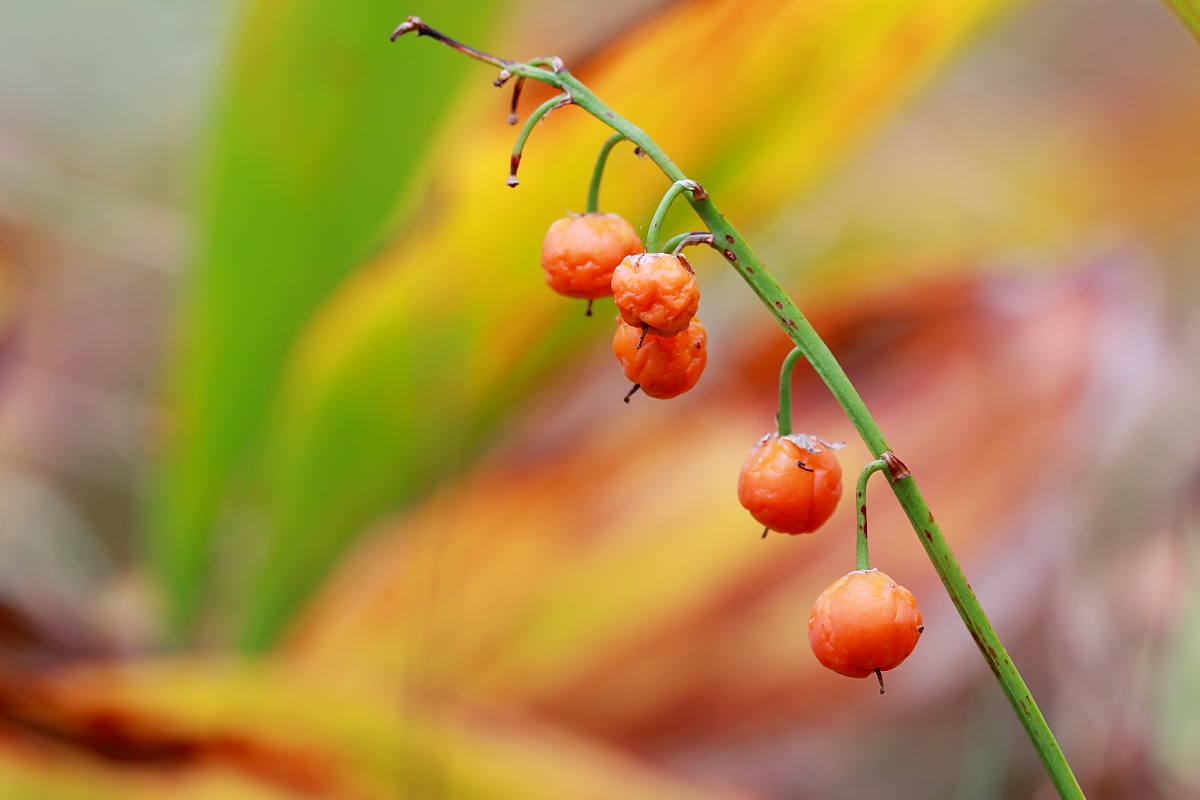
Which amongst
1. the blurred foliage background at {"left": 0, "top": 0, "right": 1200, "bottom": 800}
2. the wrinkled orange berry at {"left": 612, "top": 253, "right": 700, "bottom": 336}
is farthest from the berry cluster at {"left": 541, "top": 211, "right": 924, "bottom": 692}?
the blurred foliage background at {"left": 0, "top": 0, "right": 1200, "bottom": 800}

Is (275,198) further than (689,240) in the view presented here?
Yes

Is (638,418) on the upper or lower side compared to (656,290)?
upper

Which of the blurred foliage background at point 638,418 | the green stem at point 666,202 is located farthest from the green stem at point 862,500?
the blurred foliage background at point 638,418

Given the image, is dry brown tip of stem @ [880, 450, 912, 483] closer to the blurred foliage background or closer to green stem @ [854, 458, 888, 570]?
green stem @ [854, 458, 888, 570]

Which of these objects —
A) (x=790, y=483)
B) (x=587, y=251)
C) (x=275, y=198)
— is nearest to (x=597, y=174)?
(x=587, y=251)

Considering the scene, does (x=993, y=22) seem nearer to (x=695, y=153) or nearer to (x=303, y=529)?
(x=695, y=153)

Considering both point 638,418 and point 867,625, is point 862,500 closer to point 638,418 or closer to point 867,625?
point 867,625
